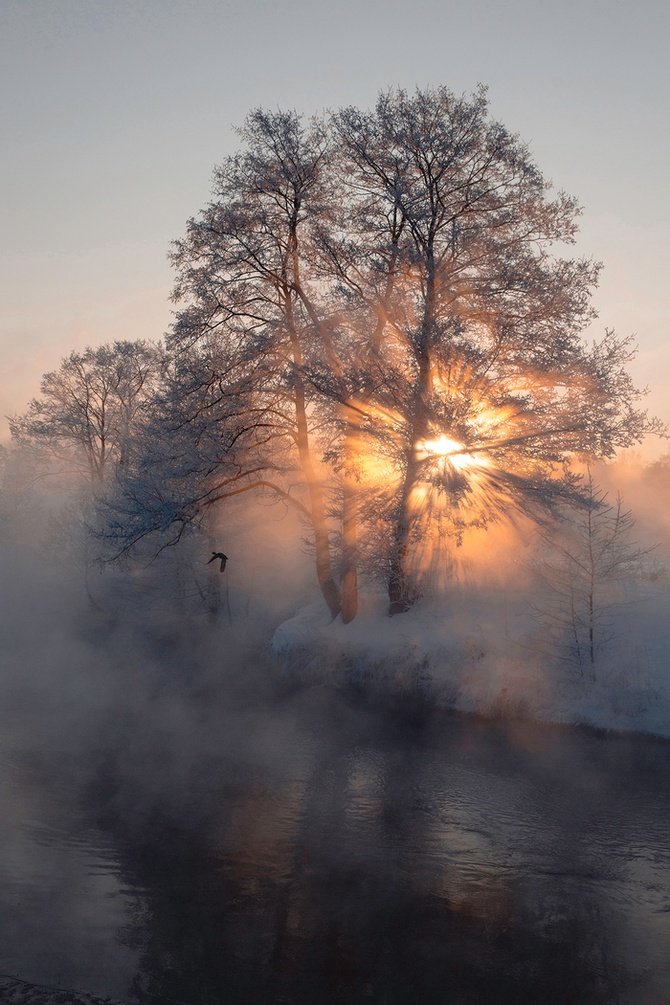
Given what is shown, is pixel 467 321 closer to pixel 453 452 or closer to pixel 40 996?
pixel 453 452

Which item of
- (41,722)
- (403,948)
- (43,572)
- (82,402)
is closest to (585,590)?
(403,948)

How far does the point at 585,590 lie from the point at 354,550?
17.1ft

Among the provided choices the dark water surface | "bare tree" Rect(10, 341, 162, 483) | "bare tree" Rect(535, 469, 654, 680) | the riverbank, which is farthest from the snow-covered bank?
"bare tree" Rect(10, 341, 162, 483)

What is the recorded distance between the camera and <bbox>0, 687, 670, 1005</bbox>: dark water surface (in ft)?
23.2

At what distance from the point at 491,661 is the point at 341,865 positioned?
24.9 ft

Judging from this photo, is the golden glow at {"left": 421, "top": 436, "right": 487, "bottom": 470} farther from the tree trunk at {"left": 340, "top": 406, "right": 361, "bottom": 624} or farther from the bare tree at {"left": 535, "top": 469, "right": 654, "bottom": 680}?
the bare tree at {"left": 535, "top": 469, "right": 654, "bottom": 680}

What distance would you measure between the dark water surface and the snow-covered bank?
0.70 meters

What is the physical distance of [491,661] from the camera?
636 inches

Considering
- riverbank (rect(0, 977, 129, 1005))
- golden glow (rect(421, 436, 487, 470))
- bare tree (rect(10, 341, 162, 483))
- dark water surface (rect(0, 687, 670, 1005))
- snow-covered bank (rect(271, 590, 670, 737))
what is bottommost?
riverbank (rect(0, 977, 129, 1005))

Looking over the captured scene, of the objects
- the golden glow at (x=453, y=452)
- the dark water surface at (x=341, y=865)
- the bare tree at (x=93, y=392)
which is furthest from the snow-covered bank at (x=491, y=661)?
the bare tree at (x=93, y=392)

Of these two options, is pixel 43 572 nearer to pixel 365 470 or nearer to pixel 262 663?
pixel 262 663

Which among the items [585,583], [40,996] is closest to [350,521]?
[585,583]

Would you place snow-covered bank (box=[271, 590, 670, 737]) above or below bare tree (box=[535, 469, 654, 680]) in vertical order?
below

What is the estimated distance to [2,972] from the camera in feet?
22.3
